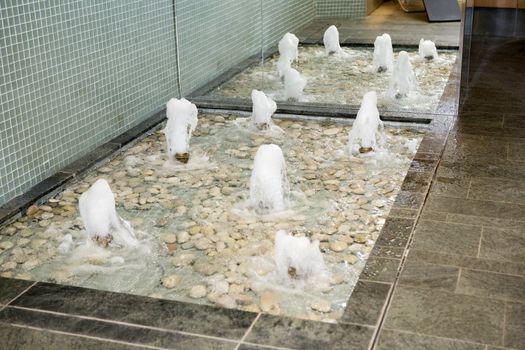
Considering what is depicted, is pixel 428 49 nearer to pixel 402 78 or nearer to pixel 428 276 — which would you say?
pixel 402 78

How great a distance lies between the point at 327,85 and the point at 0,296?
3.44 m

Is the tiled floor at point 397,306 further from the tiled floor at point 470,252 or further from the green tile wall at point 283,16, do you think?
the green tile wall at point 283,16

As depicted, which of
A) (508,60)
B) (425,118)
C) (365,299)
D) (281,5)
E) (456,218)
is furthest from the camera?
(508,60)

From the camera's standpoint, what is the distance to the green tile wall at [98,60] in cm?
385

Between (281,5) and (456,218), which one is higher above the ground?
(281,5)

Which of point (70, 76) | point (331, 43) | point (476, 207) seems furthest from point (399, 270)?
point (331, 43)

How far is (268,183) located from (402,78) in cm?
233

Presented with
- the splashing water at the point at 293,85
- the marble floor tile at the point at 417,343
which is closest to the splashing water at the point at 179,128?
the splashing water at the point at 293,85

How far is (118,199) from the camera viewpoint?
3973 mm

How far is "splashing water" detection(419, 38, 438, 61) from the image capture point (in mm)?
5551

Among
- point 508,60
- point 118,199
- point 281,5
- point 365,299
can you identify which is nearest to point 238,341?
point 365,299

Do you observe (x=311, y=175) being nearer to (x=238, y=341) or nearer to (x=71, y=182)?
(x=71, y=182)

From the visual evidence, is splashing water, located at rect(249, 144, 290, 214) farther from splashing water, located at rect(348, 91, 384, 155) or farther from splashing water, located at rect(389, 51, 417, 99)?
splashing water, located at rect(389, 51, 417, 99)

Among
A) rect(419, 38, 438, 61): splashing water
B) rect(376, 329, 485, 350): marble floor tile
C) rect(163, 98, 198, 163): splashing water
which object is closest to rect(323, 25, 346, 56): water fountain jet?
rect(419, 38, 438, 61): splashing water
